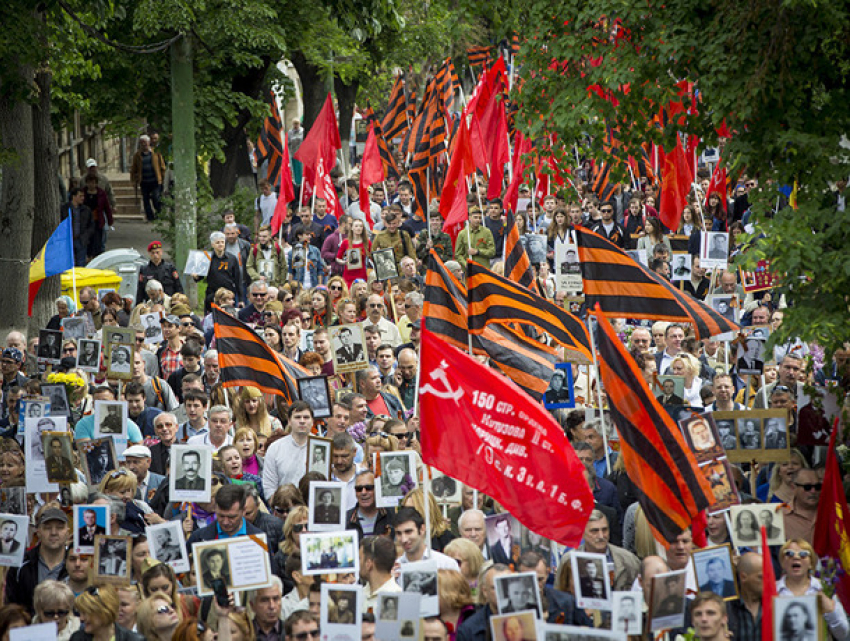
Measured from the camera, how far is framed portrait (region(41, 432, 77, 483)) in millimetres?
10672

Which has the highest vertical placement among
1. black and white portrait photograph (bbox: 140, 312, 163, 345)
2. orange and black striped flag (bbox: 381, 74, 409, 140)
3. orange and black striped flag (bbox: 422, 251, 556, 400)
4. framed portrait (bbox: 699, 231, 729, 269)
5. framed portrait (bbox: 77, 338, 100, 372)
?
orange and black striped flag (bbox: 381, 74, 409, 140)

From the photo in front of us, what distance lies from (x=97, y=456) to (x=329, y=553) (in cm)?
303

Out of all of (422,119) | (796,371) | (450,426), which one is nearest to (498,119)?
(422,119)

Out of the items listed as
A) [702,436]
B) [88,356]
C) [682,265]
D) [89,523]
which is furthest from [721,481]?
[682,265]

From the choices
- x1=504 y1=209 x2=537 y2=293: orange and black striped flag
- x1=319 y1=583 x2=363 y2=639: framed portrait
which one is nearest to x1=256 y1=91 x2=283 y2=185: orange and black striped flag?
x1=504 y1=209 x2=537 y2=293: orange and black striped flag

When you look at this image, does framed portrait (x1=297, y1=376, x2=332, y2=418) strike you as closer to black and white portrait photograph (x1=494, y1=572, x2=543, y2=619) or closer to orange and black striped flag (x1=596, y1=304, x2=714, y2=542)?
orange and black striped flag (x1=596, y1=304, x2=714, y2=542)

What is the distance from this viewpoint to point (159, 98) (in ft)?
83.5

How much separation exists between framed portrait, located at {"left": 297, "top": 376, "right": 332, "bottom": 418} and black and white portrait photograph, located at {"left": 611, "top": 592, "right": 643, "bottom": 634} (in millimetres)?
5449

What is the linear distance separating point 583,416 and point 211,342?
6.53 meters

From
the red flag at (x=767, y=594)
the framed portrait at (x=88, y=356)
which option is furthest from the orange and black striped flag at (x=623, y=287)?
the framed portrait at (x=88, y=356)

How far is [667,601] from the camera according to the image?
771cm

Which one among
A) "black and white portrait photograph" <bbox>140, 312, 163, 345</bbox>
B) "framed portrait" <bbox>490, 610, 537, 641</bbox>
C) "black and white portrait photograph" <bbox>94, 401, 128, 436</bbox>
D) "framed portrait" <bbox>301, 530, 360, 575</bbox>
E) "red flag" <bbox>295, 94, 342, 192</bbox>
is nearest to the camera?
"framed portrait" <bbox>490, 610, 537, 641</bbox>

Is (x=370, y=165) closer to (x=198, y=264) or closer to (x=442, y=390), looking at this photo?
(x=198, y=264)

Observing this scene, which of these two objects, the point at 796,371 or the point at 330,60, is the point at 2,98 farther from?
the point at 330,60
